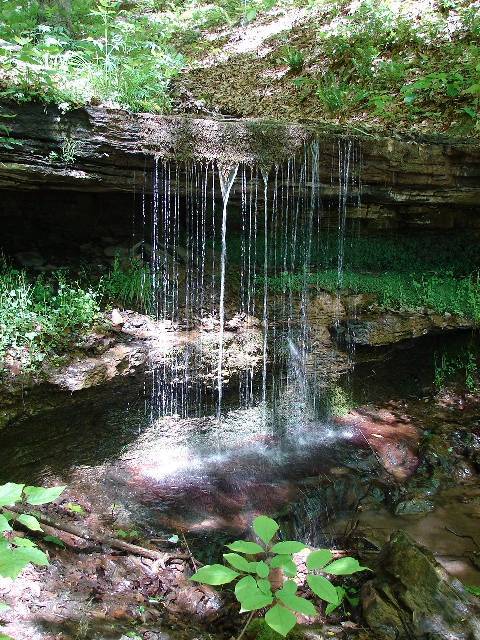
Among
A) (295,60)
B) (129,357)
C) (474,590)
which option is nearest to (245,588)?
(474,590)

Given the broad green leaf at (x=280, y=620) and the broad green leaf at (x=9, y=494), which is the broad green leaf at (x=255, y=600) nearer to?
the broad green leaf at (x=280, y=620)

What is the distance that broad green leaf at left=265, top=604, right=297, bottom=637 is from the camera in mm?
1823

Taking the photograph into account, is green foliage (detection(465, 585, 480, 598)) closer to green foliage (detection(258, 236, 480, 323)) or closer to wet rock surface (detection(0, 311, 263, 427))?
wet rock surface (detection(0, 311, 263, 427))

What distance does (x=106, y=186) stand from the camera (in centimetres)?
534

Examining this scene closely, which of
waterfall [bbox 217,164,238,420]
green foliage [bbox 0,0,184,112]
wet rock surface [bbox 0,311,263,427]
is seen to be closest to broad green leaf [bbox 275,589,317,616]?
wet rock surface [bbox 0,311,263,427]

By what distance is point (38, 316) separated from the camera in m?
5.02

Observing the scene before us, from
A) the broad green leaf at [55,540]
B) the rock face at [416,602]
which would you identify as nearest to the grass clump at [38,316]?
the broad green leaf at [55,540]

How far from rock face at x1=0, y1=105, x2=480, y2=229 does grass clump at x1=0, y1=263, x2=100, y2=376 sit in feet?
3.65

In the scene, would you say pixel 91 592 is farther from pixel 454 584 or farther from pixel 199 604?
pixel 454 584

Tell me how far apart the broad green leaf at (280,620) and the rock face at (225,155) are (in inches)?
178

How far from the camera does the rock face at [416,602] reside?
294cm

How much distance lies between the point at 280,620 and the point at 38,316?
13.4ft

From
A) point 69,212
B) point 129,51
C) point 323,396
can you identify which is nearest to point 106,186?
point 69,212

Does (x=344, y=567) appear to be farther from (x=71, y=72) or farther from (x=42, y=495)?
(x=71, y=72)
